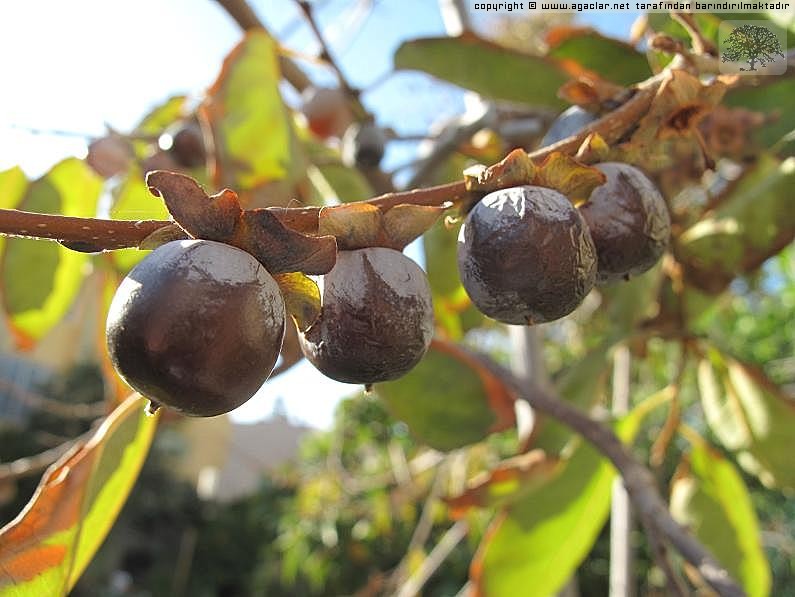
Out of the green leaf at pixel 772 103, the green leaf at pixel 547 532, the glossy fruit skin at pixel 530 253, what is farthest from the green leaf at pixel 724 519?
the glossy fruit skin at pixel 530 253

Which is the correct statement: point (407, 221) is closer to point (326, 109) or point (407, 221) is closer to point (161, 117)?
point (326, 109)

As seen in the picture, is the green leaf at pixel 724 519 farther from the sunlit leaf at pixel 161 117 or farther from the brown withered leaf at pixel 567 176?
the sunlit leaf at pixel 161 117

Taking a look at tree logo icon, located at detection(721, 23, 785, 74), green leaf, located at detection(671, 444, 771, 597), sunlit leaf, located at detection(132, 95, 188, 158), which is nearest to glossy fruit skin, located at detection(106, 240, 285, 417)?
tree logo icon, located at detection(721, 23, 785, 74)

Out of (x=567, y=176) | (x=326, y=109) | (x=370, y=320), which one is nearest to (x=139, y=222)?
(x=370, y=320)

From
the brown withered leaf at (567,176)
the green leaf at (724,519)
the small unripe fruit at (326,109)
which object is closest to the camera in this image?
the brown withered leaf at (567,176)

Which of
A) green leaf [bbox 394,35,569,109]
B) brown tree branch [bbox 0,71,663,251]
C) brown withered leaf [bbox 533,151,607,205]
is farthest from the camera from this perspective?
green leaf [bbox 394,35,569,109]

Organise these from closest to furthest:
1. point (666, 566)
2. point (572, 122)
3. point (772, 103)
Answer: point (572, 122), point (666, 566), point (772, 103)

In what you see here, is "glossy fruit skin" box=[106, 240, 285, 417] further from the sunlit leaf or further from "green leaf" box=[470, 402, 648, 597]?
the sunlit leaf
